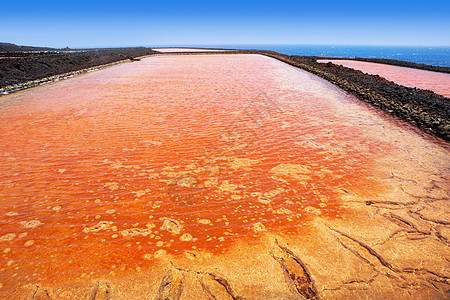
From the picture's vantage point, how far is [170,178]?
4.83 meters

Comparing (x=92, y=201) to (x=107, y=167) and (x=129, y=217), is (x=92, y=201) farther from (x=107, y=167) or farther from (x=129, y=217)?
(x=107, y=167)

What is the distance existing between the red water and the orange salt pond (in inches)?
0.9

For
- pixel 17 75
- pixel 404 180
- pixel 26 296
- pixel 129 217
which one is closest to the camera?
pixel 26 296

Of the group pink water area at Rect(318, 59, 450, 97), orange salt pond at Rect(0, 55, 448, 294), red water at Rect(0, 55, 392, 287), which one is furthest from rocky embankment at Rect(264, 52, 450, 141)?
pink water area at Rect(318, 59, 450, 97)

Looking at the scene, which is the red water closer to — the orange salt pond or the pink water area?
the orange salt pond

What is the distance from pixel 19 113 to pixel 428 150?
13443 mm

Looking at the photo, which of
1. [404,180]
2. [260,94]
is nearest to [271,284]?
[404,180]

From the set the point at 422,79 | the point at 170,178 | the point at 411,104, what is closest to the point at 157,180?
the point at 170,178

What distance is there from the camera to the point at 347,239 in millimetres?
3391

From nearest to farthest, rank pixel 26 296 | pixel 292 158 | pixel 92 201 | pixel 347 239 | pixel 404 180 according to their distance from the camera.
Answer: pixel 26 296 < pixel 347 239 < pixel 92 201 < pixel 404 180 < pixel 292 158

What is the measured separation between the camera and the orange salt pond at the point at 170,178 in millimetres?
3262

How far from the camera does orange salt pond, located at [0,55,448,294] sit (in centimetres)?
326

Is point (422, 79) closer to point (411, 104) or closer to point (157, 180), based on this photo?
point (411, 104)

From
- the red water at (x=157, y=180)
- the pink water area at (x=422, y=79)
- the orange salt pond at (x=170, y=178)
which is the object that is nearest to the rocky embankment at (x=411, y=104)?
the orange salt pond at (x=170, y=178)
